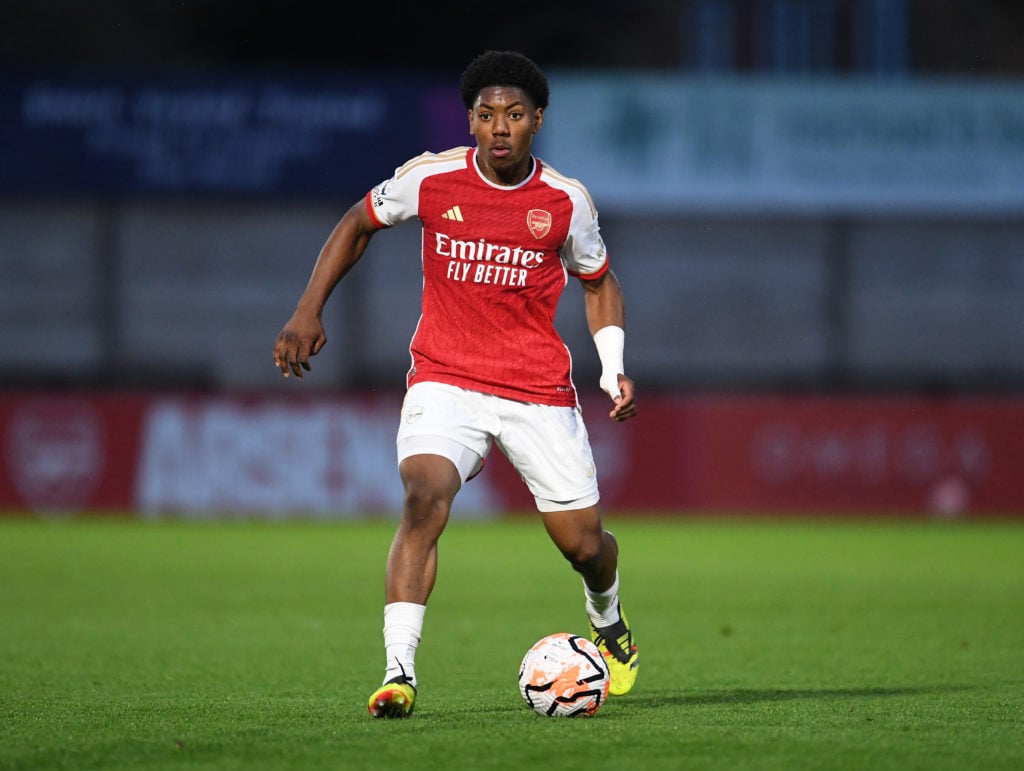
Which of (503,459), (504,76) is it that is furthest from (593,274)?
(503,459)

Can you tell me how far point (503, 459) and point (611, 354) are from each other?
13097 millimetres

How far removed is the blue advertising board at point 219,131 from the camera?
74.7 ft

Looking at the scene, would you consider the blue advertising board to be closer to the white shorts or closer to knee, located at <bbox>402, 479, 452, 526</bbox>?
the white shorts

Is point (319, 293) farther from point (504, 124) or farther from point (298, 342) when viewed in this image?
point (504, 124)

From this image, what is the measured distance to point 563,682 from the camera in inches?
274

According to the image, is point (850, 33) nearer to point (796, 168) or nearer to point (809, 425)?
point (796, 168)

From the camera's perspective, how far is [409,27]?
3294 cm

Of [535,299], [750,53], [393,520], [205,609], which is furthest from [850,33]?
[535,299]

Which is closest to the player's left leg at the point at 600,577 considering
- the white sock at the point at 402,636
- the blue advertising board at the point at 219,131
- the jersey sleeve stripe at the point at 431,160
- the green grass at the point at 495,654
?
the green grass at the point at 495,654

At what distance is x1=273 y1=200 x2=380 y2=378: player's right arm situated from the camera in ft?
23.0

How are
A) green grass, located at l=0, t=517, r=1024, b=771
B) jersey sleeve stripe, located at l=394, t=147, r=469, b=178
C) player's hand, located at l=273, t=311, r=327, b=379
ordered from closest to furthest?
green grass, located at l=0, t=517, r=1024, b=771 → player's hand, located at l=273, t=311, r=327, b=379 → jersey sleeve stripe, located at l=394, t=147, r=469, b=178

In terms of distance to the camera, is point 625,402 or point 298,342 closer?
point 298,342

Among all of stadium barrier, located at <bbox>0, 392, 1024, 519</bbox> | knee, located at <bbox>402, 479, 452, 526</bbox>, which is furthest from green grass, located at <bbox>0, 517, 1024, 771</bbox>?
stadium barrier, located at <bbox>0, 392, 1024, 519</bbox>

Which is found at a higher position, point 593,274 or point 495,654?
point 593,274
